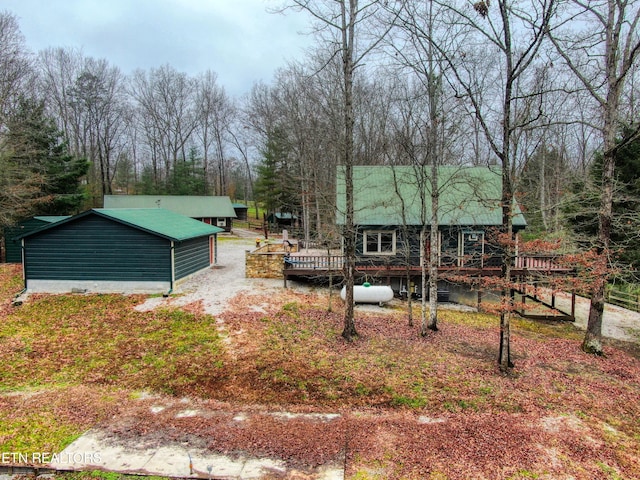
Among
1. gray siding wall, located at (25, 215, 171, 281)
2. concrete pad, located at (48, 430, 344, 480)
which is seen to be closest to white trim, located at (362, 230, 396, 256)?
gray siding wall, located at (25, 215, 171, 281)

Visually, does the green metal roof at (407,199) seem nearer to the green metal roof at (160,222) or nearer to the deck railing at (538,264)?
the deck railing at (538,264)

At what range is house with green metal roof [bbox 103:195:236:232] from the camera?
3525 centimetres

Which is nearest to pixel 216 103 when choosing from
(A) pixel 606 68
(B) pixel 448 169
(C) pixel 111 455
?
(B) pixel 448 169

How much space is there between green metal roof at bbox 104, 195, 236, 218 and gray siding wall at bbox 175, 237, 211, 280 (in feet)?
58.1

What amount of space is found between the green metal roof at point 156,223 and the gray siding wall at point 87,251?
284mm

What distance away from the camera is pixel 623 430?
19.4ft

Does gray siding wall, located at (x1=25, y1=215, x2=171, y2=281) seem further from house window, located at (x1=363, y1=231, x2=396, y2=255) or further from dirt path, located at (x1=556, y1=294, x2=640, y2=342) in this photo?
dirt path, located at (x1=556, y1=294, x2=640, y2=342)

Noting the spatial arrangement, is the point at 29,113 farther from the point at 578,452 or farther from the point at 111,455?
the point at 578,452

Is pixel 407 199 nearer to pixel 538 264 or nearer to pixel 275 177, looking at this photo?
pixel 538 264

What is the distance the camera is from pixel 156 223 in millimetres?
16297

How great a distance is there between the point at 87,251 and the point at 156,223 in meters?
2.87

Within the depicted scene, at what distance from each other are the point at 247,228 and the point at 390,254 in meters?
29.4

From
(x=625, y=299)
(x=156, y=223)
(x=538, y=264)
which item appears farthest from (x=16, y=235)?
(x=625, y=299)

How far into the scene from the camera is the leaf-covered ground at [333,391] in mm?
5191
